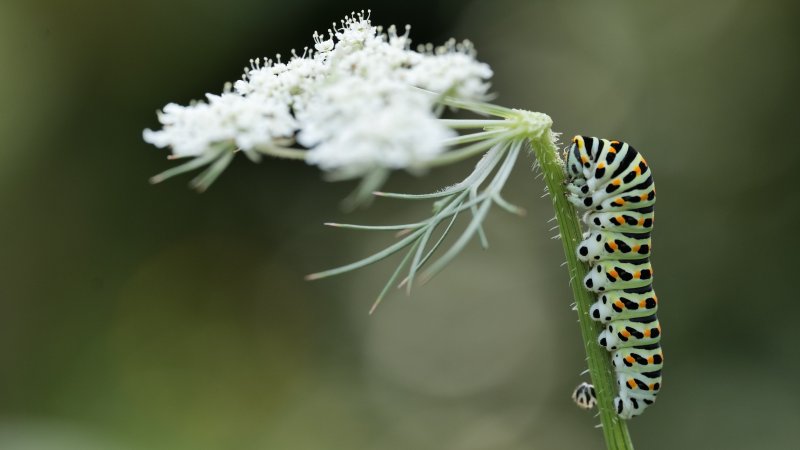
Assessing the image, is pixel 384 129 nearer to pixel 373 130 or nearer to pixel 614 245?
pixel 373 130

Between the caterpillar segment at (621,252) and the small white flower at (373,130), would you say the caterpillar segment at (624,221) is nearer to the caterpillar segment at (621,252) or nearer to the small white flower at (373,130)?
the caterpillar segment at (621,252)

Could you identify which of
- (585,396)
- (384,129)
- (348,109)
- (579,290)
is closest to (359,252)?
(585,396)

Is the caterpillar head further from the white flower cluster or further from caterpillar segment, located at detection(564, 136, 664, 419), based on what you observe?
the white flower cluster

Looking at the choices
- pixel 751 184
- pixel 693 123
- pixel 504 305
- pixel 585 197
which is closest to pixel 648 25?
pixel 693 123

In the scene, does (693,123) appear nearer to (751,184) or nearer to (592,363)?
(751,184)

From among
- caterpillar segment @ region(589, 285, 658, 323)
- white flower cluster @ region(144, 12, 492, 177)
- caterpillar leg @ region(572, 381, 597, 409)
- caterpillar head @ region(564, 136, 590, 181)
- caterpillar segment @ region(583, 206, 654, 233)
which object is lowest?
caterpillar leg @ region(572, 381, 597, 409)

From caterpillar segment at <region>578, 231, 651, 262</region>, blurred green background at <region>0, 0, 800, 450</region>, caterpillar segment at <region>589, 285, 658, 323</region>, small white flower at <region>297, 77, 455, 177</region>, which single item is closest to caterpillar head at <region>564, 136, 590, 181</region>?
caterpillar segment at <region>578, 231, 651, 262</region>
